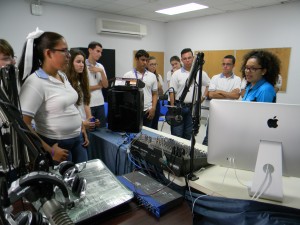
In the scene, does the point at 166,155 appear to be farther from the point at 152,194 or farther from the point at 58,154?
the point at 58,154

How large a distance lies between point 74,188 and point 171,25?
6.08 meters

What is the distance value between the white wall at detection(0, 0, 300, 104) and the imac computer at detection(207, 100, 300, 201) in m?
4.01

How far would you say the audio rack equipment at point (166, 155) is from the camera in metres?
1.22

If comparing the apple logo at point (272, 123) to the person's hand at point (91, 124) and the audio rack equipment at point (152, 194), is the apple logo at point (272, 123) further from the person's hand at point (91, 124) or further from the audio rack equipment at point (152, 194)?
the person's hand at point (91, 124)

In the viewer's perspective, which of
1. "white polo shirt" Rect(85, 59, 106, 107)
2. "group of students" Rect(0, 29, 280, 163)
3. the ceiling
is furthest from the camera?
the ceiling

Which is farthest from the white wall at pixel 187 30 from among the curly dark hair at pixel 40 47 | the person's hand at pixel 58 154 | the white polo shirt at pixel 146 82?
the person's hand at pixel 58 154

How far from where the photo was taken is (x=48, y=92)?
4.48 ft

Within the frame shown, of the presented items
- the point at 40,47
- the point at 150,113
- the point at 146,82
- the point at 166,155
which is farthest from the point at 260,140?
the point at 146,82

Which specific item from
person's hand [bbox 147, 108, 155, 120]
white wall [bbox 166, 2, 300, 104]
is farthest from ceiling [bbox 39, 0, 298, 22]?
person's hand [bbox 147, 108, 155, 120]

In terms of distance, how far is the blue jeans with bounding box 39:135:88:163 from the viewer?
1485 millimetres

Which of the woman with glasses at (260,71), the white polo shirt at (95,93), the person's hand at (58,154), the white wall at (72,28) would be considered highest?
the white wall at (72,28)

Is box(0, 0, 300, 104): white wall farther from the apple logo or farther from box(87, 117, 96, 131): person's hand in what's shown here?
the apple logo

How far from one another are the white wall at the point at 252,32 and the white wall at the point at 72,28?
84 centimetres

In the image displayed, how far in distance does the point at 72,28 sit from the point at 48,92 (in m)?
3.84
